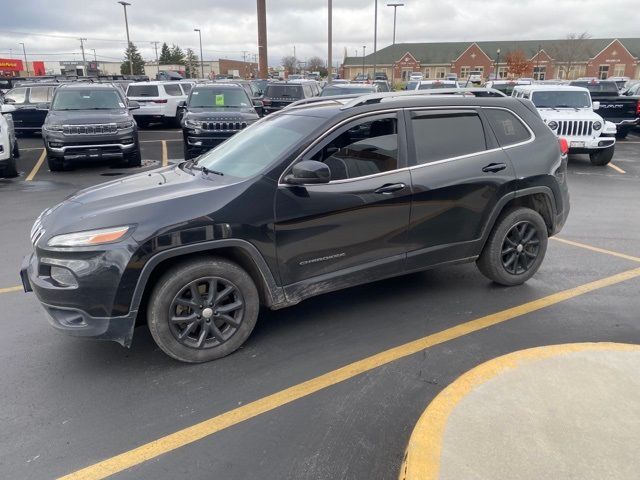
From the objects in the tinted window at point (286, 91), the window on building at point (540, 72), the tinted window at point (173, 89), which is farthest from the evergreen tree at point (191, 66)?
the tinted window at point (286, 91)

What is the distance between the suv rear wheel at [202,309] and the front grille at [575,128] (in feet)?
36.3

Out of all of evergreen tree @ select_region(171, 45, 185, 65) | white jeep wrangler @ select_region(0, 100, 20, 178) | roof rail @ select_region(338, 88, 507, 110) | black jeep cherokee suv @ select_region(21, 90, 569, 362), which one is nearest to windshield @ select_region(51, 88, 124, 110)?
white jeep wrangler @ select_region(0, 100, 20, 178)

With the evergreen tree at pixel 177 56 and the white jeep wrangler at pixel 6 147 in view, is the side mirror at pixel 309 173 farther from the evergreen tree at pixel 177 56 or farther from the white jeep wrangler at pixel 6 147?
the evergreen tree at pixel 177 56

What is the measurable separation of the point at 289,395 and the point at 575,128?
11.7 metres

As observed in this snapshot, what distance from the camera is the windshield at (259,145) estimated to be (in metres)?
3.96

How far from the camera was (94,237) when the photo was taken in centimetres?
332

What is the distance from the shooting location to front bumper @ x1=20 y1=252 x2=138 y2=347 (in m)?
3.31

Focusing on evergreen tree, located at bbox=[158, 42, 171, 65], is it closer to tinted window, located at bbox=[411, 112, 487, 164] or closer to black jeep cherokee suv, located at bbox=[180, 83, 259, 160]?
black jeep cherokee suv, located at bbox=[180, 83, 259, 160]

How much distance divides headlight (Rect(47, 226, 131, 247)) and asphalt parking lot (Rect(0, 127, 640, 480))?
0.94m

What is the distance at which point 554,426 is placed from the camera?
108 inches

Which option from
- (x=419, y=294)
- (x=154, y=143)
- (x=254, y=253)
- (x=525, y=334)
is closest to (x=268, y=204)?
(x=254, y=253)

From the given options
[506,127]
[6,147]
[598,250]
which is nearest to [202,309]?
[506,127]

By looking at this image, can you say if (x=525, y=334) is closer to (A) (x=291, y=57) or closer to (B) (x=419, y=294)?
(B) (x=419, y=294)

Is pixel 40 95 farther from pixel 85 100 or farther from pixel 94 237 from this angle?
pixel 94 237
